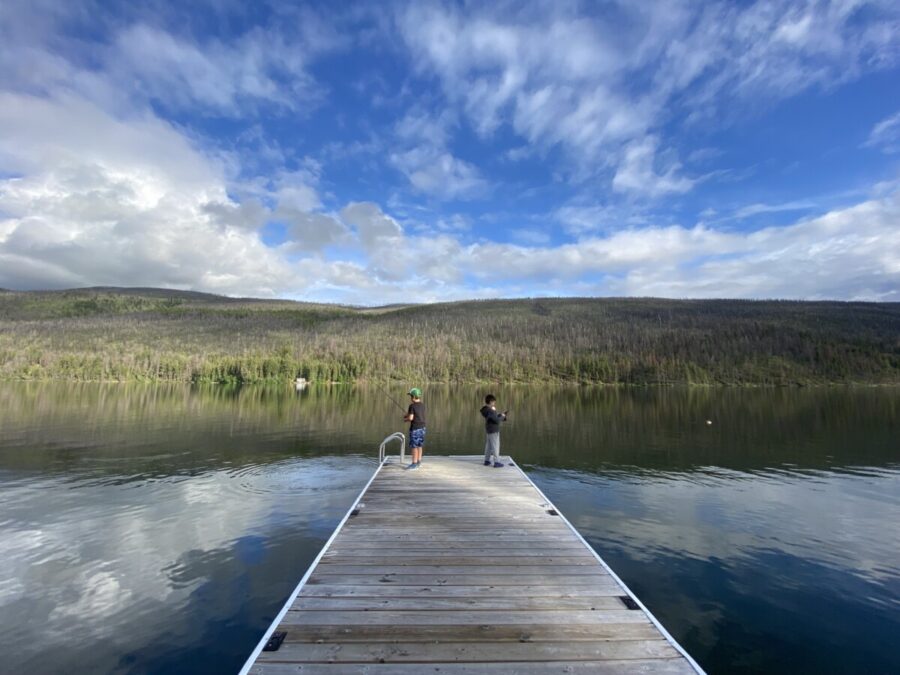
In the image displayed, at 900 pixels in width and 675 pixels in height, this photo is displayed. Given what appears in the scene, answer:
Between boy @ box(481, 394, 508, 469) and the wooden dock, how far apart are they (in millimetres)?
6852

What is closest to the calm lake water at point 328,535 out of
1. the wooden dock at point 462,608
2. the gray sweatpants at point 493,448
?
the gray sweatpants at point 493,448

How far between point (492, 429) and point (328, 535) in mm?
7361

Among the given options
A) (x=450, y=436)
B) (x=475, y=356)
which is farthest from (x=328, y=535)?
(x=475, y=356)

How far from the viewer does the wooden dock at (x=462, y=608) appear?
526 cm

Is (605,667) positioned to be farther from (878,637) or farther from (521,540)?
(878,637)

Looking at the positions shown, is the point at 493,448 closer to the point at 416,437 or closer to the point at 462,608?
the point at 416,437

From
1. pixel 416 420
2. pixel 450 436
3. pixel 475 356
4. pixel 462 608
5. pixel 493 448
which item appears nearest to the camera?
pixel 462 608

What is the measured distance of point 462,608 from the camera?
655 cm

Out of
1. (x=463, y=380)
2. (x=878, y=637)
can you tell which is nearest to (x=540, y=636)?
(x=878, y=637)

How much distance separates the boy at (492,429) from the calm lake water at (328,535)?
2400mm

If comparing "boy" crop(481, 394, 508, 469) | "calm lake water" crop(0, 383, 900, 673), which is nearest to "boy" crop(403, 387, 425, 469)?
"boy" crop(481, 394, 508, 469)

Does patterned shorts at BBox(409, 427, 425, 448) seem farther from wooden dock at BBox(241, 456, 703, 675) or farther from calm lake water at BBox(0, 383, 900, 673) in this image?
wooden dock at BBox(241, 456, 703, 675)

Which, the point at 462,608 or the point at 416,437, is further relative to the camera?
the point at 416,437

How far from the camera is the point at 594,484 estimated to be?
20.2 metres
